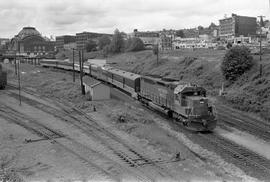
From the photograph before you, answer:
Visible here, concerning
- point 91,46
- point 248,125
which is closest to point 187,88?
point 248,125

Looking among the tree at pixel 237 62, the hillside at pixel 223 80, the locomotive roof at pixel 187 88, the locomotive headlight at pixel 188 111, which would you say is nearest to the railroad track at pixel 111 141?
the locomotive headlight at pixel 188 111

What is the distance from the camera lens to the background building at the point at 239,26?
605ft

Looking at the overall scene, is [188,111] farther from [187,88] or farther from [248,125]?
[248,125]

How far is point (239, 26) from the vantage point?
7343 inches

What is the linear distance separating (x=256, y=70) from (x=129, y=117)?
73.0 feet

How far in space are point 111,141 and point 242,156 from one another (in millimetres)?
9475

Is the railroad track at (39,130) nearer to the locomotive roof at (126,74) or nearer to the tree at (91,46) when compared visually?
the locomotive roof at (126,74)

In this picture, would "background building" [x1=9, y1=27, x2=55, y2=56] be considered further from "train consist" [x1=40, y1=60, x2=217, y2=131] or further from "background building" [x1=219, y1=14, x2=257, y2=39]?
"train consist" [x1=40, y1=60, x2=217, y2=131]

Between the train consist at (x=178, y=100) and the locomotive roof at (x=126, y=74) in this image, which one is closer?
the train consist at (x=178, y=100)

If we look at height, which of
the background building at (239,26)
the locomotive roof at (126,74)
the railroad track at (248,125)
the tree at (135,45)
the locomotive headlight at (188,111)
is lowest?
the railroad track at (248,125)

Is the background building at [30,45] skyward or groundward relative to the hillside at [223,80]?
skyward

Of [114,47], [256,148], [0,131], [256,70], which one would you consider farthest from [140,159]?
[114,47]

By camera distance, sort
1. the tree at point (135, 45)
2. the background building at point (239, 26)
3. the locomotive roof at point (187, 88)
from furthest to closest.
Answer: the background building at point (239, 26) → the tree at point (135, 45) → the locomotive roof at point (187, 88)

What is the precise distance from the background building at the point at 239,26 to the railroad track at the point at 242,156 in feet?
557
